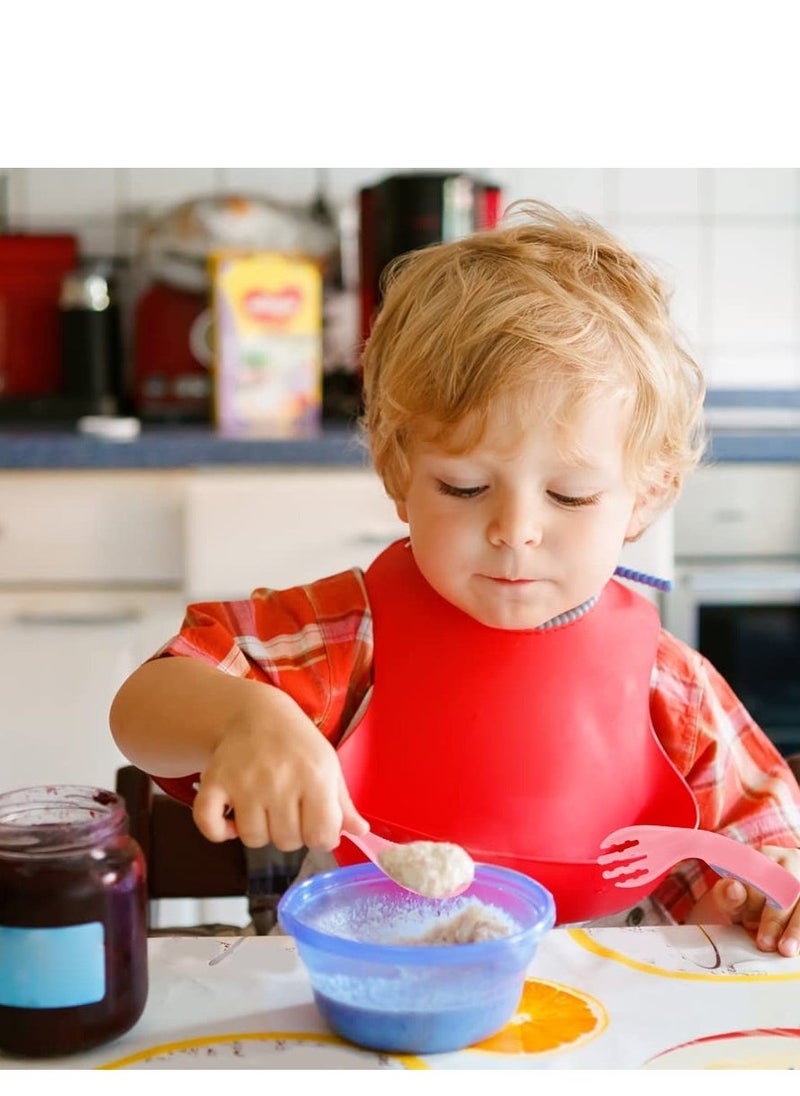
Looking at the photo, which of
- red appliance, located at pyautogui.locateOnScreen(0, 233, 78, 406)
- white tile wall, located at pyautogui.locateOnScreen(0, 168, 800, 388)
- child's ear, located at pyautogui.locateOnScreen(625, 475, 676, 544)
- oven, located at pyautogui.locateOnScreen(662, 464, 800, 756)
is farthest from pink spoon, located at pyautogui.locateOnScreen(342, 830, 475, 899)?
white tile wall, located at pyautogui.locateOnScreen(0, 168, 800, 388)

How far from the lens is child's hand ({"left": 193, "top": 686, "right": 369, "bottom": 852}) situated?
0.72m

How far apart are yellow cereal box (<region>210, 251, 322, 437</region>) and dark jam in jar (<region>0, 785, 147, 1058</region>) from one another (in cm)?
178

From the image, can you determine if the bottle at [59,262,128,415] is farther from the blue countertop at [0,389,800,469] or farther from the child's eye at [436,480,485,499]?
the child's eye at [436,480,485,499]

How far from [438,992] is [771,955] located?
25cm

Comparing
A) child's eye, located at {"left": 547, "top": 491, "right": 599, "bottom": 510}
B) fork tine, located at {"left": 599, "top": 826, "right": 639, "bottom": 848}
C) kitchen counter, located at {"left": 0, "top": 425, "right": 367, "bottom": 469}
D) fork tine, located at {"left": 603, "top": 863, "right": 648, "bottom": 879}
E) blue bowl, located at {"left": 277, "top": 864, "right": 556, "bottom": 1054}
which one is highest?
child's eye, located at {"left": 547, "top": 491, "right": 599, "bottom": 510}

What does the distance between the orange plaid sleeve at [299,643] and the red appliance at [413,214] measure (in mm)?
1453

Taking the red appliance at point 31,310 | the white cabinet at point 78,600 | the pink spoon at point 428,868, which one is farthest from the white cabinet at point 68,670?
the pink spoon at point 428,868

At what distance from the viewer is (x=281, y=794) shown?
722 millimetres

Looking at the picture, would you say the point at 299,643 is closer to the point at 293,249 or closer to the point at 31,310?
the point at 293,249

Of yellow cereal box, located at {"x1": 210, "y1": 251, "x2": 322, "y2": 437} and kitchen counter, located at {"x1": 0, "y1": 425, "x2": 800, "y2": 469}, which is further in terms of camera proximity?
yellow cereal box, located at {"x1": 210, "y1": 251, "x2": 322, "y2": 437}

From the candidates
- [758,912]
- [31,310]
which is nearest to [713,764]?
[758,912]

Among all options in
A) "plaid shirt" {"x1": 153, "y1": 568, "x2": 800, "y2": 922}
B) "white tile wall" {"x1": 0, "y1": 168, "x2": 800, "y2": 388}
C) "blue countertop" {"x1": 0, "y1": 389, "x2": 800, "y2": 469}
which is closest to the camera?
"plaid shirt" {"x1": 153, "y1": 568, "x2": 800, "y2": 922}

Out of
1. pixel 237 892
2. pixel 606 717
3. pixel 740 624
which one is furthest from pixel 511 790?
pixel 740 624

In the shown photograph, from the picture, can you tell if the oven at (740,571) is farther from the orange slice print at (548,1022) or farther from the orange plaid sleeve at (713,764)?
the orange slice print at (548,1022)
